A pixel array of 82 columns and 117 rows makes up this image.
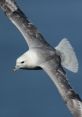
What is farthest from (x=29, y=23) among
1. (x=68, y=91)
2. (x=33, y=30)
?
(x=68, y=91)

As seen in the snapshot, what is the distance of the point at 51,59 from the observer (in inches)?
913

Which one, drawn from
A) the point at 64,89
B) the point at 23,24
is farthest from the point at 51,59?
the point at 23,24

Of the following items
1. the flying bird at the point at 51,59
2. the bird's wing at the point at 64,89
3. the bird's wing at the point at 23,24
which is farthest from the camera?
the bird's wing at the point at 23,24

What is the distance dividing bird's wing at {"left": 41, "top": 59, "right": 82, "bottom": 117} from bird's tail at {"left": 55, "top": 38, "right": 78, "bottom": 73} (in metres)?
0.25

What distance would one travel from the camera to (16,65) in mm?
23172

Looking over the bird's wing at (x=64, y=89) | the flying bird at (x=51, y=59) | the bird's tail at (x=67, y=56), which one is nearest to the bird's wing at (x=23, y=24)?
the flying bird at (x=51, y=59)

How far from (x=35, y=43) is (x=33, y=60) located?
58 cm

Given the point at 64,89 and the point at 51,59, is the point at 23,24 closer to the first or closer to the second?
the point at 51,59

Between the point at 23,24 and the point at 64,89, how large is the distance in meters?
1.85

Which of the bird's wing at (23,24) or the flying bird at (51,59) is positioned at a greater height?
the bird's wing at (23,24)

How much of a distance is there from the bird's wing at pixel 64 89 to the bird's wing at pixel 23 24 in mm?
601

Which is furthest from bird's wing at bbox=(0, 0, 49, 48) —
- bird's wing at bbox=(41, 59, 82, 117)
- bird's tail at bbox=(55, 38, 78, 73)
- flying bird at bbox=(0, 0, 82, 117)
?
bird's wing at bbox=(41, 59, 82, 117)

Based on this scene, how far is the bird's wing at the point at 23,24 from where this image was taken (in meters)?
23.7

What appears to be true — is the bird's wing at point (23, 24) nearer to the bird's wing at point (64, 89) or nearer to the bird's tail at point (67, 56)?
the bird's tail at point (67, 56)
